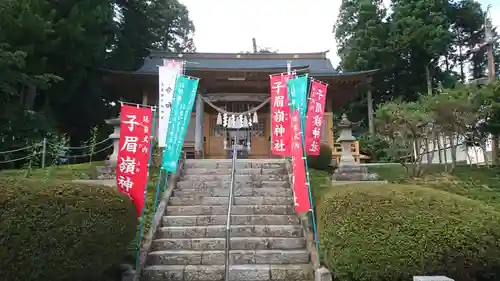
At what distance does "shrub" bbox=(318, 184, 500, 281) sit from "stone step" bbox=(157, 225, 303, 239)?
153cm

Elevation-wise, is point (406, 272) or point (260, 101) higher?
point (260, 101)

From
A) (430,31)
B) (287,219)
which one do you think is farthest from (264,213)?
(430,31)

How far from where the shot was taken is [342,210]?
5246mm

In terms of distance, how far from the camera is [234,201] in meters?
7.89

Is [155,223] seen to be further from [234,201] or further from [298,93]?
[298,93]

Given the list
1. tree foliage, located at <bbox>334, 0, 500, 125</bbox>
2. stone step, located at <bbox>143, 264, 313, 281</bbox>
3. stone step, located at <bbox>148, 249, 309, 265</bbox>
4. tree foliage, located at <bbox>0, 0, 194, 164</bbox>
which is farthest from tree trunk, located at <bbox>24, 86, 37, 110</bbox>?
tree foliage, located at <bbox>334, 0, 500, 125</bbox>

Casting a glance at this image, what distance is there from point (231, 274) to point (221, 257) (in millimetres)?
422

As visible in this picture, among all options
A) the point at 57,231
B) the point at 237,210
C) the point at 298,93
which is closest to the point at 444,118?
the point at 298,93

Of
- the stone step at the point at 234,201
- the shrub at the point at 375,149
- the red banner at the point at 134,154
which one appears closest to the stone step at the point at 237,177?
the stone step at the point at 234,201

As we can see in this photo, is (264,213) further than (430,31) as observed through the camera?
No

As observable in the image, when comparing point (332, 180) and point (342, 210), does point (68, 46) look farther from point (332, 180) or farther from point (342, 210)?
point (342, 210)

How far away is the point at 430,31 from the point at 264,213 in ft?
67.4

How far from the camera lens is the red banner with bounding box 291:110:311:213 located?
21.0 ft

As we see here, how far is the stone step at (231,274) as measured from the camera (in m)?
5.74
